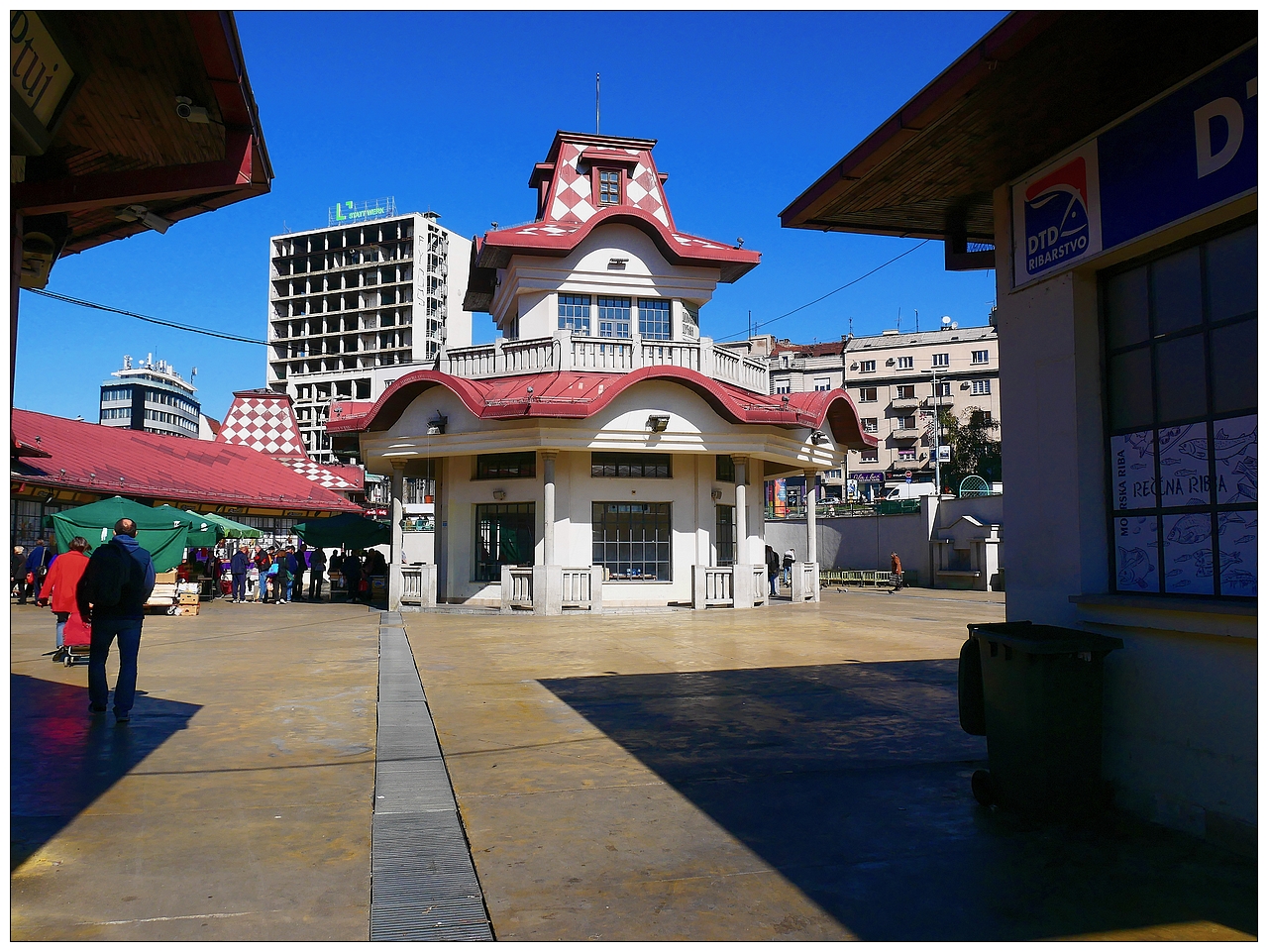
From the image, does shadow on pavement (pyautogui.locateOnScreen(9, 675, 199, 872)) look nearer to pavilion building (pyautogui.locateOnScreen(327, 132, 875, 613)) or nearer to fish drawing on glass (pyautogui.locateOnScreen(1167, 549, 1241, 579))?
fish drawing on glass (pyautogui.locateOnScreen(1167, 549, 1241, 579))

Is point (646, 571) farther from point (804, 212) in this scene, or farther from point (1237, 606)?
point (1237, 606)

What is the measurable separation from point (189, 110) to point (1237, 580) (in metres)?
6.82

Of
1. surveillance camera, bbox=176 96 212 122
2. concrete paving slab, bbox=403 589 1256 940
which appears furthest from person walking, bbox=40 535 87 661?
surveillance camera, bbox=176 96 212 122

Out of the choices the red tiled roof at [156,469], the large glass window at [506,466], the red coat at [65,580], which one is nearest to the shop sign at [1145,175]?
the red coat at [65,580]

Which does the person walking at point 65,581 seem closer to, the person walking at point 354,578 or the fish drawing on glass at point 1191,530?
the fish drawing on glass at point 1191,530

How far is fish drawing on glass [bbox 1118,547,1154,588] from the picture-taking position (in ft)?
17.4

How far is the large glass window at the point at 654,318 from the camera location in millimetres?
24141

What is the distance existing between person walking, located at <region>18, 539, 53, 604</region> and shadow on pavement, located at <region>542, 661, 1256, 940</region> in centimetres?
2057

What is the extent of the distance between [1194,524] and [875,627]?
39.6 ft

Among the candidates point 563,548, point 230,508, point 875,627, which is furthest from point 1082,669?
point 230,508

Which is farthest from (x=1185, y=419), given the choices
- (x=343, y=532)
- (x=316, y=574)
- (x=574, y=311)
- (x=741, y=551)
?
(x=316, y=574)

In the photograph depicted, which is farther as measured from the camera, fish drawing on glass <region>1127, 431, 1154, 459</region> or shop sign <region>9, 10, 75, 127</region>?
fish drawing on glass <region>1127, 431, 1154, 459</region>

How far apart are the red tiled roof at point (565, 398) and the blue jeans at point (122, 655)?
38.5ft

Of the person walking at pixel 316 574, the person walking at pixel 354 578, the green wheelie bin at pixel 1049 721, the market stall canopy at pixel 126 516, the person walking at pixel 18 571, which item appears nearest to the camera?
the green wheelie bin at pixel 1049 721
